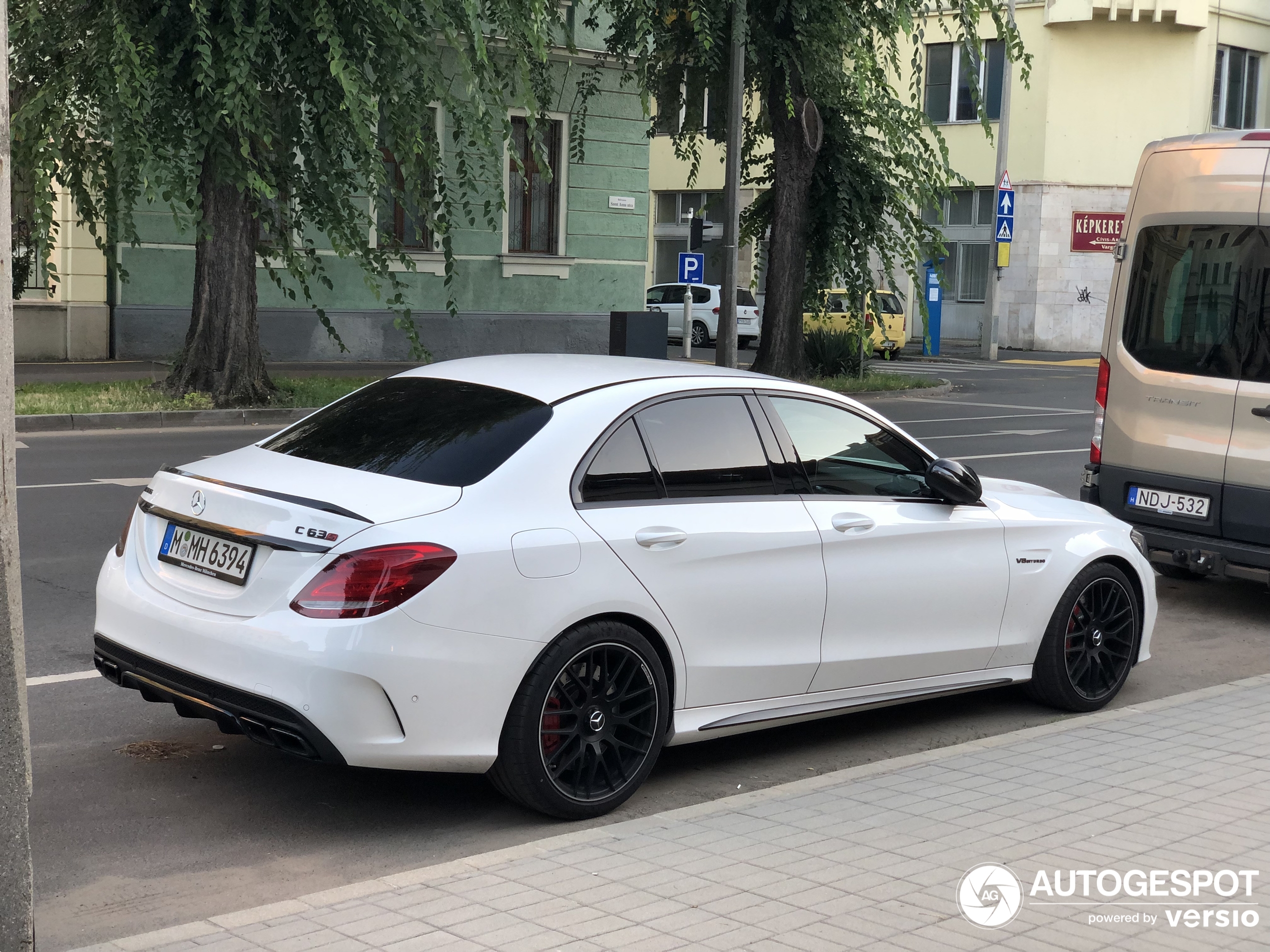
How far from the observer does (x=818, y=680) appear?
573cm

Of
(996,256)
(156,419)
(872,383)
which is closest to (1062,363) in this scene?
(996,256)

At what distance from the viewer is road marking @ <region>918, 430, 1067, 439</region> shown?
18219 mm

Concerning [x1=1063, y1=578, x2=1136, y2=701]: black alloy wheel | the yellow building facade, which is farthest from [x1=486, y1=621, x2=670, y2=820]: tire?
the yellow building facade

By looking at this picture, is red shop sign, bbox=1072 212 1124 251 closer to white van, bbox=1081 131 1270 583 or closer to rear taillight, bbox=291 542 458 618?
white van, bbox=1081 131 1270 583

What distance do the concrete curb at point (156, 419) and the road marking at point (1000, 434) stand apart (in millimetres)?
7532

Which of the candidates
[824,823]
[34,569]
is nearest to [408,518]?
A: [824,823]

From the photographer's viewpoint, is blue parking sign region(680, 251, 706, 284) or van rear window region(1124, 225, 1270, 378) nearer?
van rear window region(1124, 225, 1270, 378)

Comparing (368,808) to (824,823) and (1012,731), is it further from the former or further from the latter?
(1012,731)

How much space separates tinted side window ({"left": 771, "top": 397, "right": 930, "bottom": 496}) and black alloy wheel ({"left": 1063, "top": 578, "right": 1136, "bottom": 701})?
108cm

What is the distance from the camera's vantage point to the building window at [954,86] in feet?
137

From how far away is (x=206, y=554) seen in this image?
16.1 feet

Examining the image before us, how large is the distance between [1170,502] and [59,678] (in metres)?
6.03

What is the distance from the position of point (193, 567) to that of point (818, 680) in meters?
2.31

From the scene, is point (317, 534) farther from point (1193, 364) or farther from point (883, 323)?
point (883, 323)
